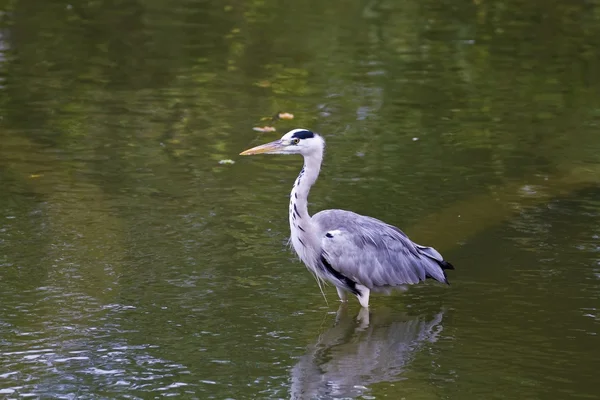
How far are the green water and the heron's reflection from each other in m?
0.02

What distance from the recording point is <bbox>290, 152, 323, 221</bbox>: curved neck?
7910 mm

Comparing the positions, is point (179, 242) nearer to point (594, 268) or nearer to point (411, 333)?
point (411, 333)

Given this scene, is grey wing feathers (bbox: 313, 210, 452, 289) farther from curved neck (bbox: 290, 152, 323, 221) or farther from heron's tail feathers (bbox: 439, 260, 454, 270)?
curved neck (bbox: 290, 152, 323, 221)

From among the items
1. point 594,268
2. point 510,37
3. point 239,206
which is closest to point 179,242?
point 239,206

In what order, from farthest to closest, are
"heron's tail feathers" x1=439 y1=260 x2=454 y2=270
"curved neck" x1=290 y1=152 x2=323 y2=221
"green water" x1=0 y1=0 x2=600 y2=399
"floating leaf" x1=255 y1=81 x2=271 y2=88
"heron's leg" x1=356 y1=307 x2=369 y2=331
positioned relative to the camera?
1. "floating leaf" x1=255 y1=81 x2=271 y2=88
2. "heron's tail feathers" x1=439 y1=260 x2=454 y2=270
3. "curved neck" x1=290 y1=152 x2=323 y2=221
4. "heron's leg" x1=356 y1=307 x2=369 y2=331
5. "green water" x1=0 y1=0 x2=600 y2=399

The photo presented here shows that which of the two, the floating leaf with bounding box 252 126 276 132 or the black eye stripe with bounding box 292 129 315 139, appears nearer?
the black eye stripe with bounding box 292 129 315 139

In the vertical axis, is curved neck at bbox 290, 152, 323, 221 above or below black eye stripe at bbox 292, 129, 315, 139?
below

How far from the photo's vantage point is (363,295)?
8016mm

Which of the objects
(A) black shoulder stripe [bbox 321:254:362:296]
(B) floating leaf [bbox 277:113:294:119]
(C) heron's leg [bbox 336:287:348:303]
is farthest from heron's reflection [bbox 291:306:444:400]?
(B) floating leaf [bbox 277:113:294:119]

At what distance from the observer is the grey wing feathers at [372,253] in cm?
793

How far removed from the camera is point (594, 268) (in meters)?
8.65

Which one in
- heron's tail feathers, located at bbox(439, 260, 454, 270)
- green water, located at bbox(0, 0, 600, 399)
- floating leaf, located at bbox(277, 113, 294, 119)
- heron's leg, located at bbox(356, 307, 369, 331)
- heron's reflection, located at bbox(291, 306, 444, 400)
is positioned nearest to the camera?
heron's reflection, located at bbox(291, 306, 444, 400)

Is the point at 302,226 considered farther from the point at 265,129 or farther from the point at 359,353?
the point at 265,129

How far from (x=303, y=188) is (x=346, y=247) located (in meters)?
0.56
